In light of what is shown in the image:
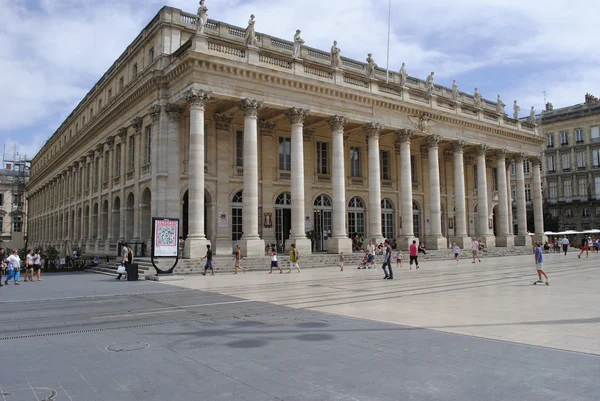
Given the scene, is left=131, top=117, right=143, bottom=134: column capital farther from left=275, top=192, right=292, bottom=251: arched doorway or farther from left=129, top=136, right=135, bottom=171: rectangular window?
left=275, top=192, right=292, bottom=251: arched doorway

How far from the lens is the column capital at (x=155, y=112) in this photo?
1104 inches

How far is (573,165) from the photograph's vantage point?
5981cm

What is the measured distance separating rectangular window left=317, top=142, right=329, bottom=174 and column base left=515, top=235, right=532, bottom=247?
20.9m

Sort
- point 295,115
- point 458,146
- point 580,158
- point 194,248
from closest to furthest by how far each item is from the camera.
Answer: point 194,248 → point 295,115 → point 458,146 → point 580,158

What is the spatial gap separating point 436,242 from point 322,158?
10892mm

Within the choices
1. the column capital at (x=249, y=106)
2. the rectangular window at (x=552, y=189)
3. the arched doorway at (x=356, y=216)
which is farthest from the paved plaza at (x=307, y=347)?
the rectangular window at (x=552, y=189)

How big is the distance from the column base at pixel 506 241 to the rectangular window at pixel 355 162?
49.4 feet

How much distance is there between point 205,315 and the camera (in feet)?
35.3

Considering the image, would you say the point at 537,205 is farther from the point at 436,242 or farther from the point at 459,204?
the point at 436,242

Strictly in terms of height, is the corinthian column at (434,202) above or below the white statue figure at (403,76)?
below

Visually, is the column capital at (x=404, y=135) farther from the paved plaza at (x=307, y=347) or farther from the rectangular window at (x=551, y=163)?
the rectangular window at (x=551, y=163)

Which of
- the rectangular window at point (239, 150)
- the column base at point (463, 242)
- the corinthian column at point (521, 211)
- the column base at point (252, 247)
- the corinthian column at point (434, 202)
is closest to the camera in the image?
the column base at point (252, 247)

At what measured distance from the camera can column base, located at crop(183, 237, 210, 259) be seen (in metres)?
24.8

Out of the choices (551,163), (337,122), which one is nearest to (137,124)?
(337,122)
